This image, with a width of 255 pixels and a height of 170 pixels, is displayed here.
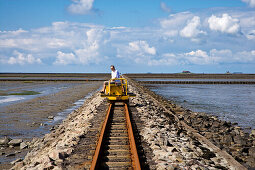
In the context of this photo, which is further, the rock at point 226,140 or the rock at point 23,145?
the rock at point 23,145

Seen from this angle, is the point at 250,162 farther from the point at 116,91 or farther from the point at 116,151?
the point at 116,91

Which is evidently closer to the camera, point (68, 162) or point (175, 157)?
point (68, 162)

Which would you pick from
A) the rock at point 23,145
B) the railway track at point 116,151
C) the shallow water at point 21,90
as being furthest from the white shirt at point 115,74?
the shallow water at point 21,90

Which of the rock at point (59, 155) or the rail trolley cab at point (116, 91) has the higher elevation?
the rail trolley cab at point (116, 91)

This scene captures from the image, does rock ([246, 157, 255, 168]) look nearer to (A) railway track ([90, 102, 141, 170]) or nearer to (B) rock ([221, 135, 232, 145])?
(B) rock ([221, 135, 232, 145])

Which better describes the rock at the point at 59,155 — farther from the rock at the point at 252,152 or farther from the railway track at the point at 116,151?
the rock at the point at 252,152

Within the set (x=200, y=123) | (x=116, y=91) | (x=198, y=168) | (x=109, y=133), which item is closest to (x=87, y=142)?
(x=109, y=133)

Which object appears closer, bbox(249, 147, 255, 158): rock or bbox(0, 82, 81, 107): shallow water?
bbox(249, 147, 255, 158): rock

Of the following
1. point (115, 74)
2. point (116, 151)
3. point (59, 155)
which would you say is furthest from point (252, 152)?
point (115, 74)

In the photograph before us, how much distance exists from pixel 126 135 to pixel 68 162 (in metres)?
2.98

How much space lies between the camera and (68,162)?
6770 mm

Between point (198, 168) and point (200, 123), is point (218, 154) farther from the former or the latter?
point (200, 123)

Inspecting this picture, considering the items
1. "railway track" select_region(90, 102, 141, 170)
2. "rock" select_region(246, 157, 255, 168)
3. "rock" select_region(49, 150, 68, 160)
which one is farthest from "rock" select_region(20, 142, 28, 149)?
"rock" select_region(246, 157, 255, 168)

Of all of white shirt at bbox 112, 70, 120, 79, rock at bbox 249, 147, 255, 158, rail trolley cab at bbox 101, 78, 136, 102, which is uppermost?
white shirt at bbox 112, 70, 120, 79
